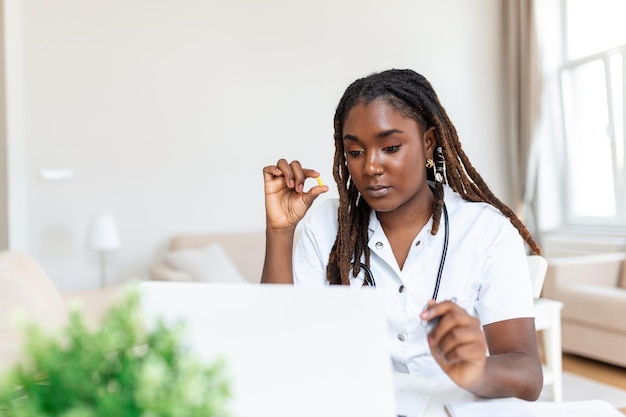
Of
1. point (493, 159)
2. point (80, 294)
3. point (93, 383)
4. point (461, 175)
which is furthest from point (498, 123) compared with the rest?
point (93, 383)

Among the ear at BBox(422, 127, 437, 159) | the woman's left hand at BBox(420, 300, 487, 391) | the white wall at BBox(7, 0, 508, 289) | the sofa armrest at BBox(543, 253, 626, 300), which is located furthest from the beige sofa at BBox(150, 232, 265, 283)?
the woman's left hand at BBox(420, 300, 487, 391)

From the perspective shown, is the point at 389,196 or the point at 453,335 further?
the point at 389,196

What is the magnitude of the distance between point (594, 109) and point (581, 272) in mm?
1489

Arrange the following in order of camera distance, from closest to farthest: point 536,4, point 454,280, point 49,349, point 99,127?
point 49,349, point 454,280, point 99,127, point 536,4

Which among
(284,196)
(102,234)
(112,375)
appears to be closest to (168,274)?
(102,234)

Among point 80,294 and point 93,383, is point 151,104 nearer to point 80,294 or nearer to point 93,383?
point 80,294

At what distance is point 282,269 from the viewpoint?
1.33 meters

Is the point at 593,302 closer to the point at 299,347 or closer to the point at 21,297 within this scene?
the point at 21,297

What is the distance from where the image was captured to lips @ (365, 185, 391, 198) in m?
1.25

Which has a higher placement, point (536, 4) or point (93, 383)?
point (536, 4)

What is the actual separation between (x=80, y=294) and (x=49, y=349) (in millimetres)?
2913

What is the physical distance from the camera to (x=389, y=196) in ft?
4.13

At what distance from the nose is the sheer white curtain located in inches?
164

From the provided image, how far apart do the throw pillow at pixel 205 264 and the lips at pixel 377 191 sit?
2.51 metres
